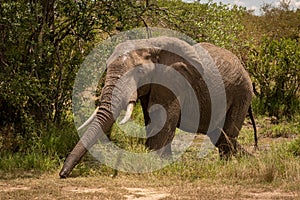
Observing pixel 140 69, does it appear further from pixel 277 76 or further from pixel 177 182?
pixel 277 76

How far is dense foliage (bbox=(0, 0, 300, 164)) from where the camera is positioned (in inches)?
346

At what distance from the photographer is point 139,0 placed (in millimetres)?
10477

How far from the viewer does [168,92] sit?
328 inches

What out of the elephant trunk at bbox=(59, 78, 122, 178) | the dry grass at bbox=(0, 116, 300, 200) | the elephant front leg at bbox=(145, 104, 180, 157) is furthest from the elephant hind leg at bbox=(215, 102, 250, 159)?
the elephant trunk at bbox=(59, 78, 122, 178)

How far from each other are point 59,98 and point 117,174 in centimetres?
264

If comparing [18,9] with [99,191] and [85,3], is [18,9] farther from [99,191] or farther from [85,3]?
[99,191]

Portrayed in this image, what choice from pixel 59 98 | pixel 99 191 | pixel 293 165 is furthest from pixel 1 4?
pixel 293 165

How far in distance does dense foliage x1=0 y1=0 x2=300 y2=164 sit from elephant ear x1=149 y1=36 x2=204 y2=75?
1.34m

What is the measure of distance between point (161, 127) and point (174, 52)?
1.16m

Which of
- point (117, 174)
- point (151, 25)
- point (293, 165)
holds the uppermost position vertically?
point (151, 25)

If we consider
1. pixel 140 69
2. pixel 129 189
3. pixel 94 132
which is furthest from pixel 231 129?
pixel 129 189

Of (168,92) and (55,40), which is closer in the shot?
(168,92)

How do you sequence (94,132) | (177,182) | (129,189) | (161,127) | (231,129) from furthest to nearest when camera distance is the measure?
(231,129) → (161,127) → (94,132) → (177,182) → (129,189)

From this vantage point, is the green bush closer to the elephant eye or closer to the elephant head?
the elephant head
